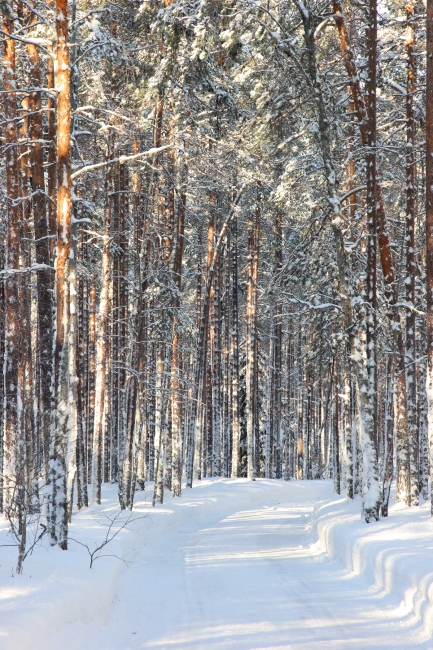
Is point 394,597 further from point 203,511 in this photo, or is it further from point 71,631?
point 203,511

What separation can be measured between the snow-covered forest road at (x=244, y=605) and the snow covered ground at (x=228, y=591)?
19mm

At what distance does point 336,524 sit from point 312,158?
9.92m

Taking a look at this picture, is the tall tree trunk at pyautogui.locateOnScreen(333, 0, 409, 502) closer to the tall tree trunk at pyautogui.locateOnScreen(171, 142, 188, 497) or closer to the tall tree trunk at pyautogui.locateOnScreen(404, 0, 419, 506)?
the tall tree trunk at pyautogui.locateOnScreen(404, 0, 419, 506)

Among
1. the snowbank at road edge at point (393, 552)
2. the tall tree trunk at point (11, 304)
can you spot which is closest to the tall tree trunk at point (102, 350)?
the tall tree trunk at point (11, 304)

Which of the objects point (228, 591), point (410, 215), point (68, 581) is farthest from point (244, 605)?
point (410, 215)

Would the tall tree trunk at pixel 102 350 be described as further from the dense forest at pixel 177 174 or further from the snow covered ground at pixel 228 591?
the snow covered ground at pixel 228 591

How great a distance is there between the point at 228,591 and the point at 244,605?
2.86ft

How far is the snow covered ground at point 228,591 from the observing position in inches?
254

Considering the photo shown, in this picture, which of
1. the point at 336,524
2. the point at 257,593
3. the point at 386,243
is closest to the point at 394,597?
the point at 257,593

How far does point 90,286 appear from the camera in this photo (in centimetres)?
2772

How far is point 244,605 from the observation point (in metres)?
7.95

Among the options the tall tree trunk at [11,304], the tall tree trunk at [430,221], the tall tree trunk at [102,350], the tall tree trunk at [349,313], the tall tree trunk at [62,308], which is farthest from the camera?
Result: the tall tree trunk at [102,350]

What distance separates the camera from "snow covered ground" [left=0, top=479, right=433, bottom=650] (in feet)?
21.1

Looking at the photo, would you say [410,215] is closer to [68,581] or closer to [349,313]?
[349,313]
